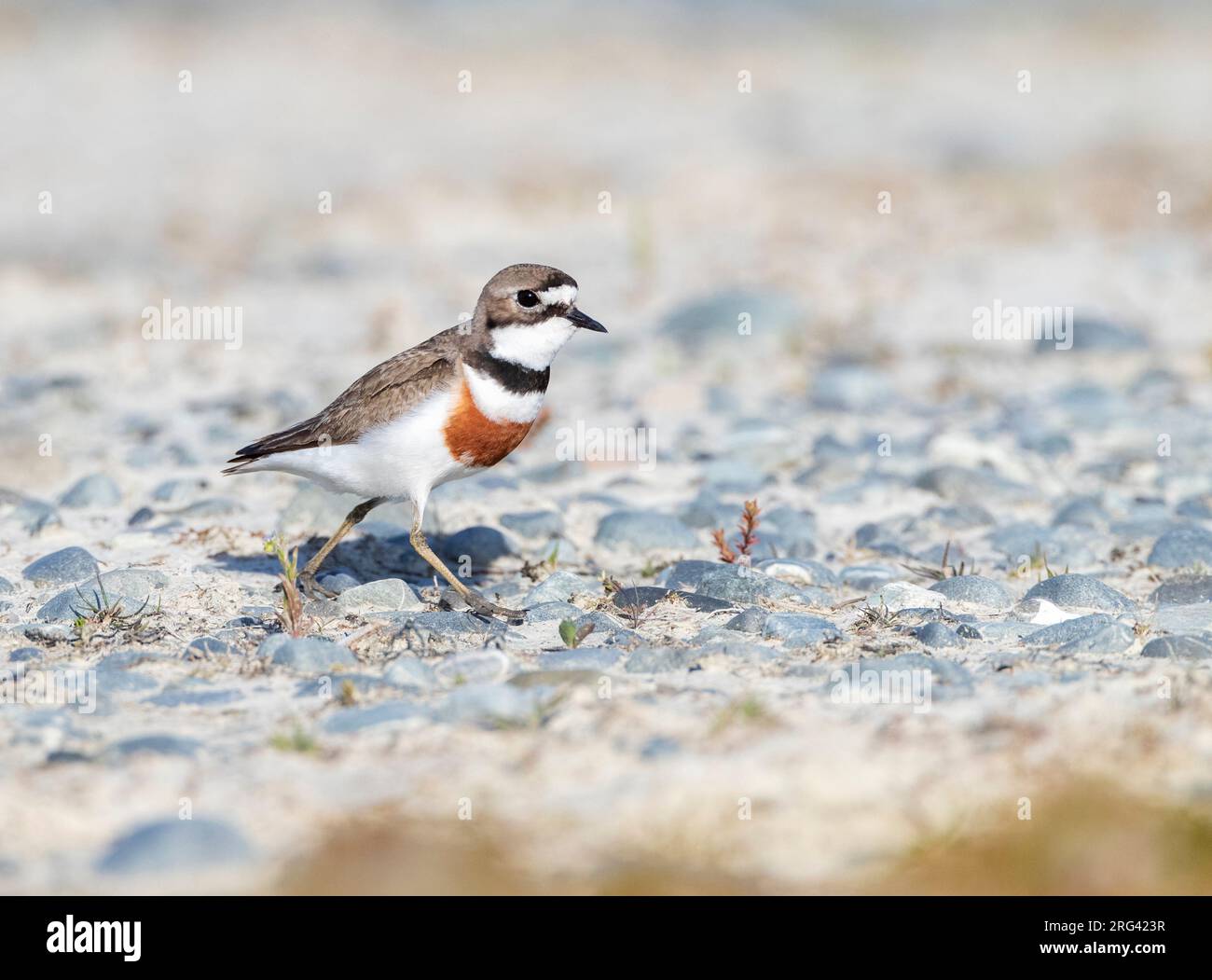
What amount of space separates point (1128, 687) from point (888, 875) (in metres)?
1.35

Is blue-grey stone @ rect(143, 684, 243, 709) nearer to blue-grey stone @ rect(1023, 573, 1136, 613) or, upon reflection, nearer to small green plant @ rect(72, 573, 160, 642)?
small green plant @ rect(72, 573, 160, 642)

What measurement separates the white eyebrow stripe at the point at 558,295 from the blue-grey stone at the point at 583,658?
155 centimetres

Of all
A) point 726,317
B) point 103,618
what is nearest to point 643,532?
point 103,618

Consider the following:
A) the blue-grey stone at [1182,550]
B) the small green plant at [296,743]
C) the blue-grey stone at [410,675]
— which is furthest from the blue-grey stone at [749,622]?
the blue-grey stone at [1182,550]

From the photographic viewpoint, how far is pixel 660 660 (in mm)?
5023

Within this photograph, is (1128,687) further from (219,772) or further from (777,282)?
(777,282)

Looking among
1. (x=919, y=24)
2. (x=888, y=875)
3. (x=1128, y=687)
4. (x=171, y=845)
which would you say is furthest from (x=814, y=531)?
(x=919, y=24)

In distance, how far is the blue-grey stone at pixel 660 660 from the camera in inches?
197

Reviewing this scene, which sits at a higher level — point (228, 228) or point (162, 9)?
Result: point (162, 9)

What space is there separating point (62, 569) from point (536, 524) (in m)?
2.16

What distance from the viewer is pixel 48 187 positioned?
54.3ft

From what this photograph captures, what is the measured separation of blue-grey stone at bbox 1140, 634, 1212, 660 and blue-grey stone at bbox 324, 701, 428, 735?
98.2 inches

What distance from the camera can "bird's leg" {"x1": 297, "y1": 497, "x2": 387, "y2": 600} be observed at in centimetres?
605
